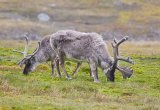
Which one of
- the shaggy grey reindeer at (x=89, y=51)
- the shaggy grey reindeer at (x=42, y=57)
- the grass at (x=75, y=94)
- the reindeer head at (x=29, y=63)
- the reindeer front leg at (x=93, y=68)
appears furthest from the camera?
the reindeer head at (x=29, y=63)

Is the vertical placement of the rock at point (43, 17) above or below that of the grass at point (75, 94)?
above

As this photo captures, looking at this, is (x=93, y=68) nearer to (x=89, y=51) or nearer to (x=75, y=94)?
(x=89, y=51)

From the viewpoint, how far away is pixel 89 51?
27.7 meters

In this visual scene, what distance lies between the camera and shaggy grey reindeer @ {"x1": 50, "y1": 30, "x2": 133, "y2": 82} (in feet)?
89.4

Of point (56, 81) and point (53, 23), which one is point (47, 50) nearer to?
point (56, 81)

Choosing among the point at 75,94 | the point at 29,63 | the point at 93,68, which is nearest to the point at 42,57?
the point at 29,63

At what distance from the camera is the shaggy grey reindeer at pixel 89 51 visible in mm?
27250

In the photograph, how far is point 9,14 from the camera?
359 ft

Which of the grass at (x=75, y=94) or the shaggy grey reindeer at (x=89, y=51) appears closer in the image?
the grass at (x=75, y=94)

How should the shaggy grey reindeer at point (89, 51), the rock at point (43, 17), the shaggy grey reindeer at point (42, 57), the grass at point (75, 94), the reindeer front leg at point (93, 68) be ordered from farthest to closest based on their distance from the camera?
the rock at point (43, 17), the shaggy grey reindeer at point (42, 57), the reindeer front leg at point (93, 68), the shaggy grey reindeer at point (89, 51), the grass at point (75, 94)

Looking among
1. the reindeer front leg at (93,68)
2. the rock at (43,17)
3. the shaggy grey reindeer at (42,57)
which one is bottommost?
the reindeer front leg at (93,68)

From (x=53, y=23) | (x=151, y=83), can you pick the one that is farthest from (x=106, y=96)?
(x=53, y=23)

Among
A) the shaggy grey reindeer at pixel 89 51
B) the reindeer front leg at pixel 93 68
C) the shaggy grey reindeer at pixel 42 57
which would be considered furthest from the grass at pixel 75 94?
the shaggy grey reindeer at pixel 89 51

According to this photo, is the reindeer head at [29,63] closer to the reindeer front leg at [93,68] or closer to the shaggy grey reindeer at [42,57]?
the shaggy grey reindeer at [42,57]
